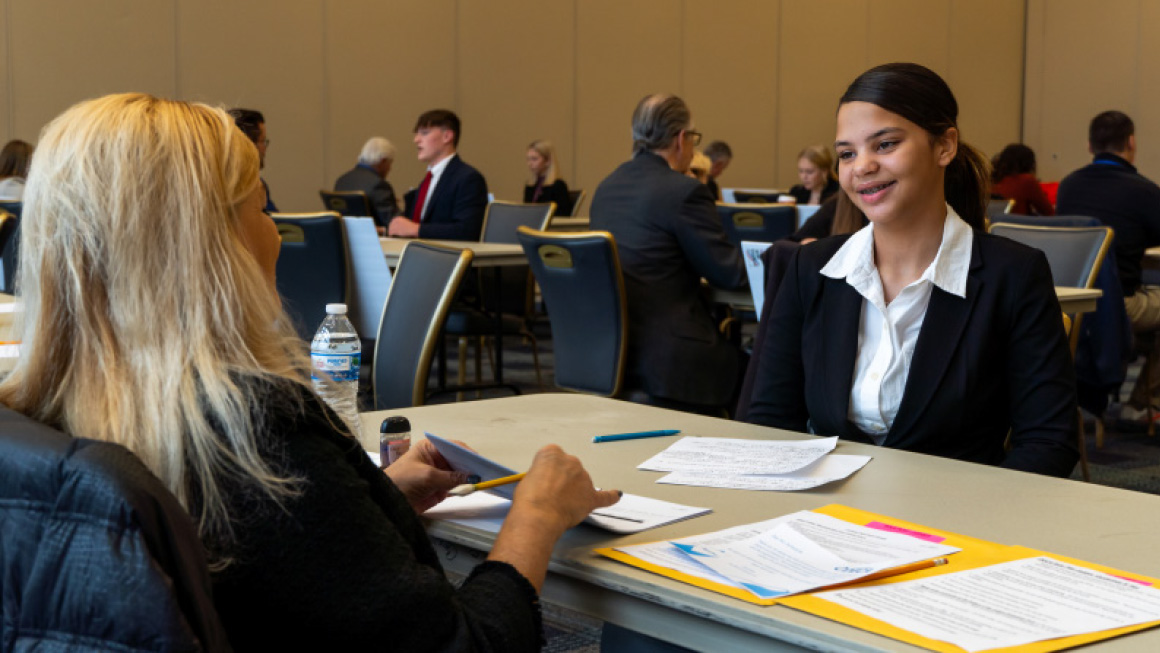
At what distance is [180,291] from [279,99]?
8.58 m

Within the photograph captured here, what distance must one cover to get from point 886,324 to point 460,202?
4530mm

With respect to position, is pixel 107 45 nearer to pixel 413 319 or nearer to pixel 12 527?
pixel 413 319

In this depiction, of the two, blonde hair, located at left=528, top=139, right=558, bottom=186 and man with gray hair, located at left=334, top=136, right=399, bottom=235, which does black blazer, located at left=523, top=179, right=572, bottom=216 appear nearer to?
blonde hair, located at left=528, top=139, right=558, bottom=186

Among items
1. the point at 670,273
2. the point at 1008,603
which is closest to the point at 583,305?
the point at 670,273

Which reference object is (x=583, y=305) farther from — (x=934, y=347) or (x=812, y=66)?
(x=812, y=66)

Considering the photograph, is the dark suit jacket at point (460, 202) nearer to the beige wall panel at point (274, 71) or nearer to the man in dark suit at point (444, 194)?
the man in dark suit at point (444, 194)

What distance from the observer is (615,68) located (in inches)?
438

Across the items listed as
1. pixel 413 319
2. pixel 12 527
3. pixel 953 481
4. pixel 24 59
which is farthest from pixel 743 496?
pixel 24 59

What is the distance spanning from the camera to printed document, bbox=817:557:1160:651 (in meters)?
1.08

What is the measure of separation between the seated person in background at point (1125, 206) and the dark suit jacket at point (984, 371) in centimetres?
347

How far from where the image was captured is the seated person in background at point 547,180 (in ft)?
32.4

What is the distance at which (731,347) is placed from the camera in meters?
4.33

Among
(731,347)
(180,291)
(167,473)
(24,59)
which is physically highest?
(24,59)

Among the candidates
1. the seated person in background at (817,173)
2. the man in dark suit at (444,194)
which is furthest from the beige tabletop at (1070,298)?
the seated person in background at (817,173)
